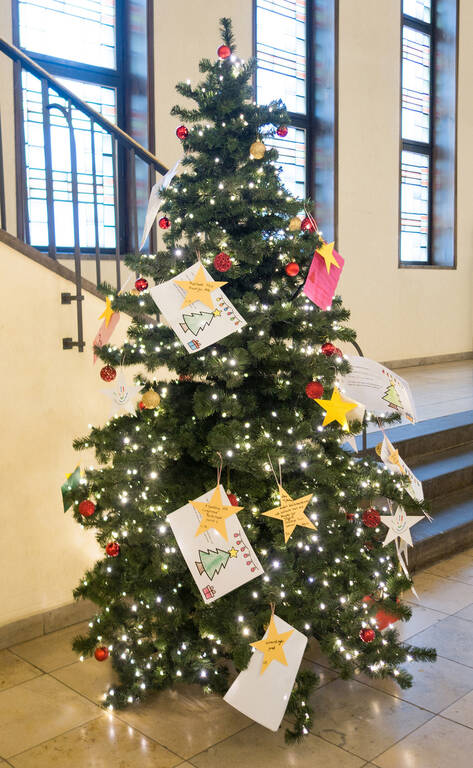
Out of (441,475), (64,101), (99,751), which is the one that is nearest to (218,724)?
(99,751)

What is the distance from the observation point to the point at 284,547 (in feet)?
7.79

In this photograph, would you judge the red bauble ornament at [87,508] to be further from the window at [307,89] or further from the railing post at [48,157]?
the window at [307,89]

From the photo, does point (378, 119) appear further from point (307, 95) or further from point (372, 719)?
point (372, 719)

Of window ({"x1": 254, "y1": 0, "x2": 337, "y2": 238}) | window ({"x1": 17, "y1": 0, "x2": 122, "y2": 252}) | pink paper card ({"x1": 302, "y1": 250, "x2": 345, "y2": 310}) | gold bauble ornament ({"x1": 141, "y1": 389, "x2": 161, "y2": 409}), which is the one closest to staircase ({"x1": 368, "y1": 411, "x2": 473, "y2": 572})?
pink paper card ({"x1": 302, "y1": 250, "x2": 345, "y2": 310})

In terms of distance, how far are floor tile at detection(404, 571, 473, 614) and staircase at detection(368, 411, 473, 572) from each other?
0.15m

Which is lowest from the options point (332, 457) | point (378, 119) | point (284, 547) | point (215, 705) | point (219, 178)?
point (215, 705)

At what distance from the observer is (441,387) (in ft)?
22.4

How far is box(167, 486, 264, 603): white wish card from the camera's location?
93.2 inches

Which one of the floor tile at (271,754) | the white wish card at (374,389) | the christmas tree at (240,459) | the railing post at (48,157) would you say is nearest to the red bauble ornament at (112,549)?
the christmas tree at (240,459)

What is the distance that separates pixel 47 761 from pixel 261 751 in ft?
2.10

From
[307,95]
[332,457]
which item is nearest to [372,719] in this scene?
[332,457]

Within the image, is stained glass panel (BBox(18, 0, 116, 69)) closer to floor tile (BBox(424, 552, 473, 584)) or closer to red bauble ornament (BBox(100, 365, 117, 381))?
red bauble ornament (BBox(100, 365, 117, 381))

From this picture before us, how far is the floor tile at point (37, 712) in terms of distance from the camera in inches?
94.3

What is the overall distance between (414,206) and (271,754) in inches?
292
